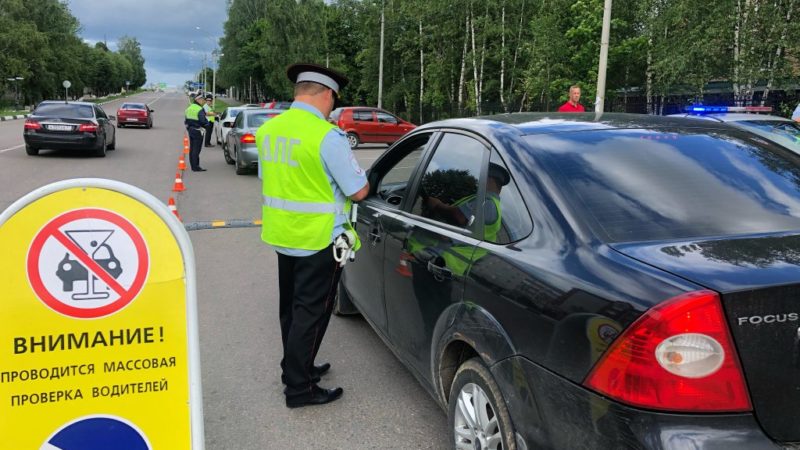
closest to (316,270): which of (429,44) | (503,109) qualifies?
(503,109)

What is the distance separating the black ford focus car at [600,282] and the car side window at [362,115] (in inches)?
843

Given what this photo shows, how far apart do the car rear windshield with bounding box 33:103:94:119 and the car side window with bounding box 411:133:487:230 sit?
16413mm

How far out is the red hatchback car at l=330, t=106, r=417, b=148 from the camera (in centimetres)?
2445

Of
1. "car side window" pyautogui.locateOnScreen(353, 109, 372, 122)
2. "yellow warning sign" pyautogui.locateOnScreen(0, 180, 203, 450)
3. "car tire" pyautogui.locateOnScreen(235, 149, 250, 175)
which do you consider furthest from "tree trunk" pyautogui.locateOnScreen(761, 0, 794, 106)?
"yellow warning sign" pyautogui.locateOnScreen(0, 180, 203, 450)

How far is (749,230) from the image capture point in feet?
7.33

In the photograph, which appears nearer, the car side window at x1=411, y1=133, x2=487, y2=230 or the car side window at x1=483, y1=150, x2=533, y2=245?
the car side window at x1=483, y1=150, x2=533, y2=245

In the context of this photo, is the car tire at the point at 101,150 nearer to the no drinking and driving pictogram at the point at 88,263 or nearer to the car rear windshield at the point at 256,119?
the car rear windshield at the point at 256,119

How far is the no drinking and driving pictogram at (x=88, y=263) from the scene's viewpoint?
6.88 feet

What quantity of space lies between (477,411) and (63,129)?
56.2 feet

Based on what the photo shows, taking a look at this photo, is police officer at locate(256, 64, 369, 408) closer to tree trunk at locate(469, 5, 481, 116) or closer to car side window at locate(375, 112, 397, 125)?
car side window at locate(375, 112, 397, 125)

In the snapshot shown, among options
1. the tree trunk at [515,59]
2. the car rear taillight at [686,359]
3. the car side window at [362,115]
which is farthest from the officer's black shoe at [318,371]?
the tree trunk at [515,59]

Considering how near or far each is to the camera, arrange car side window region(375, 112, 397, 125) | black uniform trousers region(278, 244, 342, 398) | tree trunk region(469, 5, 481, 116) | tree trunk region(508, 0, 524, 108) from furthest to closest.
Answer: tree trunk region(469, 5, 481, 116)
tree trunk region(508, 0, 524, 108)
car side window region(375, 112, 397, 125)
black uniform trousers region(278, 244, 342, 398)

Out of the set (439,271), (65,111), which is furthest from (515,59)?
(439,271)

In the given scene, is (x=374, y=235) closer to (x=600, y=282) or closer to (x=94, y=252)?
(x=94, y=252)
